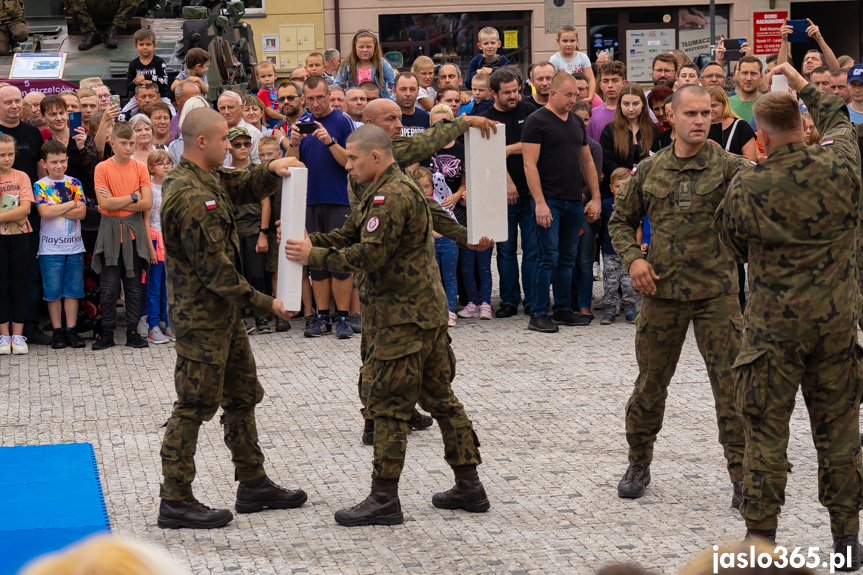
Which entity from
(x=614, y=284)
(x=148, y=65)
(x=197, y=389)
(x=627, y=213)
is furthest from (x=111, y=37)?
(x=627, y=213)

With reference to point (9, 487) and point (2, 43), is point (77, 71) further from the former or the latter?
point (9, 487)

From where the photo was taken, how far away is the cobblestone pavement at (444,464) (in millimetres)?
5793

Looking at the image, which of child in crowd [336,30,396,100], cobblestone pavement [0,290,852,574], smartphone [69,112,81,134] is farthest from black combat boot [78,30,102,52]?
cobblestone pavement [0,290,852,574]

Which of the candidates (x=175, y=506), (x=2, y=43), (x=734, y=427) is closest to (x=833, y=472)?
(x=734, y=427)

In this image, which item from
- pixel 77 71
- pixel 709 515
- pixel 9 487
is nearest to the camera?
pixel 709 515

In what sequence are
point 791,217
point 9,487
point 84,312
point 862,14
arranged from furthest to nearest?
point 862,14
point 84,312
point 9,487
point 791,217

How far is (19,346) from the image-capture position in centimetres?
1048

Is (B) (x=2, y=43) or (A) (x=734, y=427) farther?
(B) (x=2, y=43)

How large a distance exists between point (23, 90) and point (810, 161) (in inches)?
392

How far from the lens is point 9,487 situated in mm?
6797

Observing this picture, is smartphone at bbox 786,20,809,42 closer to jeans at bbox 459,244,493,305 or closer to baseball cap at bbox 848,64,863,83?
baseball cap at bbox 848,64,863,83

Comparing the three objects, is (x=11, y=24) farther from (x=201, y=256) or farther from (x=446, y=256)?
(x=201, y=256)

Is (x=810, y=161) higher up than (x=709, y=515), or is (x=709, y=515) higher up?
(x=810, y=161)

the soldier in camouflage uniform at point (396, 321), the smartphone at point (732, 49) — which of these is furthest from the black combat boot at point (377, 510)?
the smartphone at point (732, 49)
